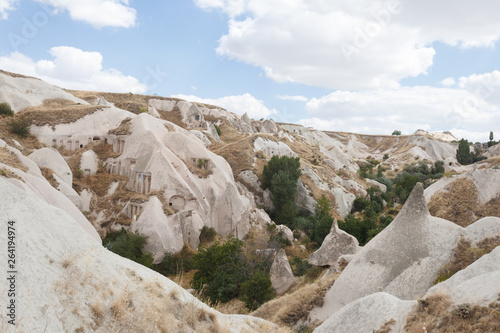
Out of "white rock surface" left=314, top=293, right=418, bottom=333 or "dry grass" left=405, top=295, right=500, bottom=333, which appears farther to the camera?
"white rock surface" left=314, top=293, right=418, bottom=333

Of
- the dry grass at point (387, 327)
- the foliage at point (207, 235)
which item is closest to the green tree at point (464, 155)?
the foliage at point (207, 235)

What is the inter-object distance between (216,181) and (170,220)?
7.76 meters

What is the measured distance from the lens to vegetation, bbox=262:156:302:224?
38.9m

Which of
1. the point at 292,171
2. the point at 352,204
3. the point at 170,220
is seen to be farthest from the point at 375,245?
the point at 352,204

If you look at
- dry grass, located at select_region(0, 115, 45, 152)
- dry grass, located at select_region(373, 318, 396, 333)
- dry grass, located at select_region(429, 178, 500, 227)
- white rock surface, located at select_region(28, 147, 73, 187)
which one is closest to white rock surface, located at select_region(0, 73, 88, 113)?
dry grass, located at select_region(0, 115, 45, 152)

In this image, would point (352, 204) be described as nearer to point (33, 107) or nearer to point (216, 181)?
point (216, 181)

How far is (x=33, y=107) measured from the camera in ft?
131

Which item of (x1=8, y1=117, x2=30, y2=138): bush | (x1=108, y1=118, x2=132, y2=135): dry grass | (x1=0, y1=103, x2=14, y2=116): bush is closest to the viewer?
(x1=8, y1=117, x2=30, y2=138): bush

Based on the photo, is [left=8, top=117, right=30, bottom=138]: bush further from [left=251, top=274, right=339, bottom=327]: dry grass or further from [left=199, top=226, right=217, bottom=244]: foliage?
[left=251, top=274, right=339, bottom=327]: dry grass

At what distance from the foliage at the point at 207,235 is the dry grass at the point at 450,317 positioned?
23.3 m

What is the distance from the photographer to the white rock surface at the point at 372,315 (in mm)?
8078

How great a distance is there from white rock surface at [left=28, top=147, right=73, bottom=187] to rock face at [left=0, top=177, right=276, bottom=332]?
2028 centimetres

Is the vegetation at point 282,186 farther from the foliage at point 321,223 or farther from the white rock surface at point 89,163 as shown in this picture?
the white rock surface at point 89,163

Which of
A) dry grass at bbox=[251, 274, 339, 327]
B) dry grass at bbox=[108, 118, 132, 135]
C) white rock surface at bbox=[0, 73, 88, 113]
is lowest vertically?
→ dry grass at bbox=[251, 274, 339, 327]
